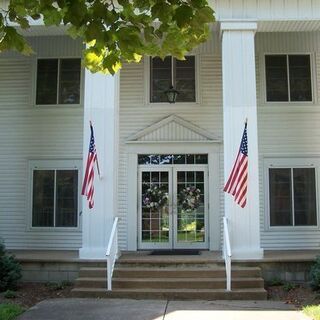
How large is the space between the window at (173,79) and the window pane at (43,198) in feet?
11.4

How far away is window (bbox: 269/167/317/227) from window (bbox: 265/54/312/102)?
1.94 metres

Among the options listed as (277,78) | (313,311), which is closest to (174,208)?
(277,78)

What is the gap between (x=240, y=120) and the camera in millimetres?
11586

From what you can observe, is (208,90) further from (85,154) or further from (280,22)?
(85,154)

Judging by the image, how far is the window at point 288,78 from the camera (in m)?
14.1

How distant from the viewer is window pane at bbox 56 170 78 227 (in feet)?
46.1

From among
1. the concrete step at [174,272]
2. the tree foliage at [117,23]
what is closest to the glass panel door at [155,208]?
the concrete step at [174,272]

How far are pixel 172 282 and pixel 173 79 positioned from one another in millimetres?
5942

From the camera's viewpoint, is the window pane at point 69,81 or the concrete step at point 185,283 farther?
the window pane at point 69,81

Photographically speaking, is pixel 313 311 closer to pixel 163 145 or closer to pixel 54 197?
pixel 163 145

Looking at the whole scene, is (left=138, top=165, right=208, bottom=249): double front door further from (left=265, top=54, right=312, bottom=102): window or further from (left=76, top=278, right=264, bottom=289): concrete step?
(left=76, top=278, right=264, bottom=289): concrete step

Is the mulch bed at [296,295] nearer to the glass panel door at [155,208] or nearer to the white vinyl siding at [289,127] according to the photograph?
the white vinyl siding at [289,127]

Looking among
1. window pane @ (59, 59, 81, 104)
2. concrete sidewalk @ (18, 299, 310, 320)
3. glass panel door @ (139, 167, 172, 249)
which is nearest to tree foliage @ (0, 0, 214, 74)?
concrete sidewalk @ (18, 299, 310, 320)

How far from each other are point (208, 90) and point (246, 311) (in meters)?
6.77
